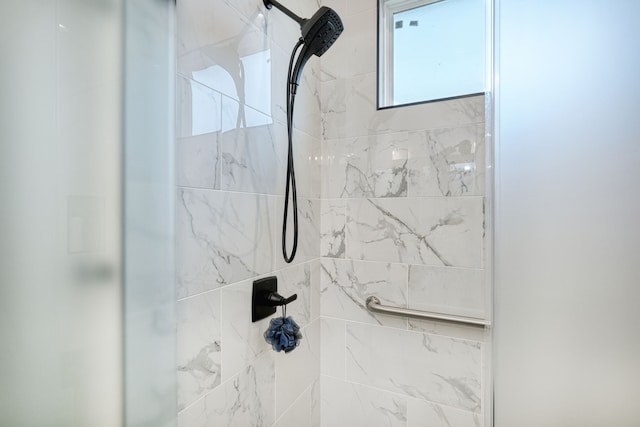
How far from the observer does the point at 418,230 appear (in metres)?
1.08

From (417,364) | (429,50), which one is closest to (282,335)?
(417,364)

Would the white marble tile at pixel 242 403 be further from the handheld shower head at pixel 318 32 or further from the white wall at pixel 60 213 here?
the handheld shower head at pixel 318 32

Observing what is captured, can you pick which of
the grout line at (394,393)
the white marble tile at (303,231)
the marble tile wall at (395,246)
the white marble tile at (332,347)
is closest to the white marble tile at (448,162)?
the marble tile wall at (395,246)

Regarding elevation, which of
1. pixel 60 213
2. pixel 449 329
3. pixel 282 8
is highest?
pixel 282 8

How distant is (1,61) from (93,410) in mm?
486

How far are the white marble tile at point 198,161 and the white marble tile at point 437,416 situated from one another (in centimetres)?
108

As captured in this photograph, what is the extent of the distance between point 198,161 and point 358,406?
1.15m

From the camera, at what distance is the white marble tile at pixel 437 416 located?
986 mm

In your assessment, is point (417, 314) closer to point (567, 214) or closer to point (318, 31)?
point (567, 214)

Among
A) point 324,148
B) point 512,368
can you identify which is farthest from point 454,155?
point 512,368

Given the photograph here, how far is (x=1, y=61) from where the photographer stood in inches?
12.8

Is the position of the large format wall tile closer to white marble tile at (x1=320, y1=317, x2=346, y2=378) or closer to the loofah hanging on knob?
white marble tile at (x1=320, y1=317, x2=346, y2=378)

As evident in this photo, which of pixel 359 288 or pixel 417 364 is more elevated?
pixel 359 288

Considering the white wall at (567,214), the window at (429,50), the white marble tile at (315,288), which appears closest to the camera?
the white wall at (567,214)
